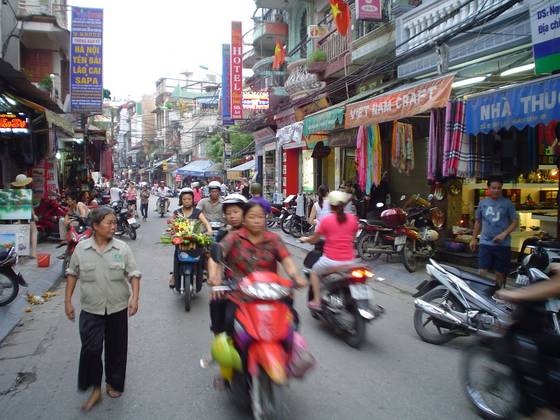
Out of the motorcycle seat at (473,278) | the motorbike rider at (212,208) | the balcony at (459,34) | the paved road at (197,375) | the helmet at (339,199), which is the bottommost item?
the paved road at (197,375)

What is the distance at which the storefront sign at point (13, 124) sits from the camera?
10898 mm

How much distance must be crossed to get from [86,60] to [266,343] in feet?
54.6

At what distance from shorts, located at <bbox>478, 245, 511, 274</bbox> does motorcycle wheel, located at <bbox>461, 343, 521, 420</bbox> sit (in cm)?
330

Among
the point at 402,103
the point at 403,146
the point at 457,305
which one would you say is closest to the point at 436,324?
the point at 457,305

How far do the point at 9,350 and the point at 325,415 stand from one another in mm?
3900

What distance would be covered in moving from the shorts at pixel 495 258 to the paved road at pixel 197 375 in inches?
54.2

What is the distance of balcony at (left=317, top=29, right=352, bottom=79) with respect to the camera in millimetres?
15719

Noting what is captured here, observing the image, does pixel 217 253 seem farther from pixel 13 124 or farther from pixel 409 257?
pixel 13 124

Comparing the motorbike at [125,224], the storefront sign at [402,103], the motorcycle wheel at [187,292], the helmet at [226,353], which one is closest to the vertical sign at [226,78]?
the motorbike at [125,224]

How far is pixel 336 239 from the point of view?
590cm

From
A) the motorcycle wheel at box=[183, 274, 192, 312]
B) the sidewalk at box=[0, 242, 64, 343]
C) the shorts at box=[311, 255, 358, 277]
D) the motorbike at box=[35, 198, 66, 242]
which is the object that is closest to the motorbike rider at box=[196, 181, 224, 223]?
the motorcycle wheel at box=[183, 274, 192, 312]

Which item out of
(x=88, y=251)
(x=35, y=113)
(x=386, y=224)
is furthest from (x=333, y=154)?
(x=88, y=251)

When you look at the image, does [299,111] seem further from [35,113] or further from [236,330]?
[236,330]

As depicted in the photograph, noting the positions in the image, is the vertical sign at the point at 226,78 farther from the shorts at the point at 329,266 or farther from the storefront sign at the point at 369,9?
the shorts at the point at 329,266
